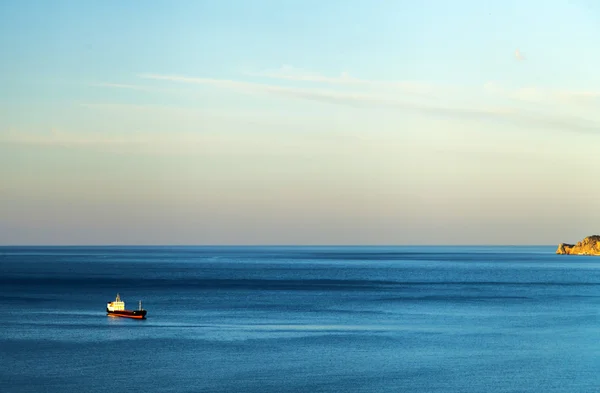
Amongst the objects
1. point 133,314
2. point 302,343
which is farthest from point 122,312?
point 302,343

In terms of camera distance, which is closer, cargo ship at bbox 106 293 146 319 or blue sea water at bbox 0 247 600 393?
blue sea water at bbox 0 247 600 393

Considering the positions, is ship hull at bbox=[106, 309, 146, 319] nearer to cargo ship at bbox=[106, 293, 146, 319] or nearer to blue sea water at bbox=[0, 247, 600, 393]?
cargo ship at bbox=[106, 293, 146, 319]

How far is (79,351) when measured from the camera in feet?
190

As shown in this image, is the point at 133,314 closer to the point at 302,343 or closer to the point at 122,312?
the point at 122,312

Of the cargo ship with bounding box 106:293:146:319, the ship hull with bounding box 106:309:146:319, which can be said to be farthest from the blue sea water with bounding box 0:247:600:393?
the ship hull with bounding box 106:309:146:319

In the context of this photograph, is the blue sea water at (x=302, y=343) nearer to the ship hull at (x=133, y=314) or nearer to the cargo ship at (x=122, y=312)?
the cargo ship at (x=122, y=312)

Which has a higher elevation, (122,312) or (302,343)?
(122,312)

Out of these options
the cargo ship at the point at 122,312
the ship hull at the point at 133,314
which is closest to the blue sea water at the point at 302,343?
the cargo ship at the point at 122,312

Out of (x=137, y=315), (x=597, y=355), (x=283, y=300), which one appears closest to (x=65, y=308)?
(x=137, y=315)

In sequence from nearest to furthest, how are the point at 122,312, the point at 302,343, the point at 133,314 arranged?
the point at 302,343, the point at 133,314, the point at 122,312

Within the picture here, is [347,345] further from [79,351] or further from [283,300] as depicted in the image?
[283,300]

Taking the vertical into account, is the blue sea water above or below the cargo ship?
below

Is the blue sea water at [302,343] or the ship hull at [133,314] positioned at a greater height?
the ship hull at [133,314]

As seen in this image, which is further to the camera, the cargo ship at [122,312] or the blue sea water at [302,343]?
the cargo ship at [122,312]
